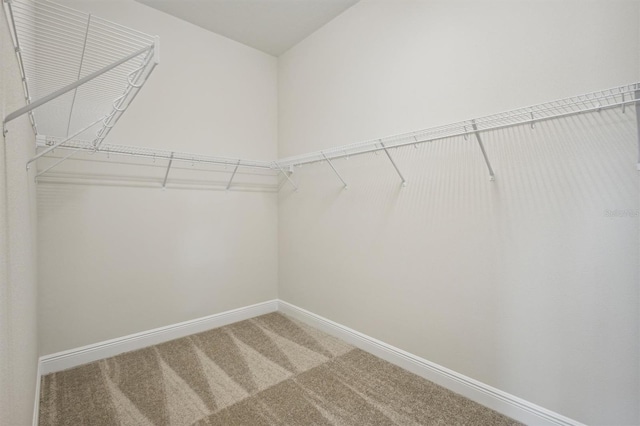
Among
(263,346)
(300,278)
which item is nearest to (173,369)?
(263,346)

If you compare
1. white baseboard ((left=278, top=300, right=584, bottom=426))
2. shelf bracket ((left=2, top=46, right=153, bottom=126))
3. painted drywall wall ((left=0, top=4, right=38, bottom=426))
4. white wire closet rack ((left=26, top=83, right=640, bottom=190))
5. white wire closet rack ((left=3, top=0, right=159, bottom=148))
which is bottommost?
white baseboard ((left=278, top=300, right=584, bottom=426))

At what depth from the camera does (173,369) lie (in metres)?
1.97

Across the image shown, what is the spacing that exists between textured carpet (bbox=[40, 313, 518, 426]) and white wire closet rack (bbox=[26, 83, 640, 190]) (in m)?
1.31

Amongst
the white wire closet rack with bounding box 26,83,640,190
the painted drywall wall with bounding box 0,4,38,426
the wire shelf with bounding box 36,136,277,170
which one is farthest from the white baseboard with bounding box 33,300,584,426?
the wire shelf with bounding box 36,136,277,170

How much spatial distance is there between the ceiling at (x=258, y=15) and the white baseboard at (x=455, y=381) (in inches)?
103

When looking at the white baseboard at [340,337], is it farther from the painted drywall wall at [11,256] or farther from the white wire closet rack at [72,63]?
the white wire closet rack at [72,63]

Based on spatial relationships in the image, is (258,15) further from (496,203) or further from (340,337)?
(340,337)

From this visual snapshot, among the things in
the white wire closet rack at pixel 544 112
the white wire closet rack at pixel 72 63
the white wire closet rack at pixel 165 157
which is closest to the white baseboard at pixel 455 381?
the white wire closet rack at pixel 544 112

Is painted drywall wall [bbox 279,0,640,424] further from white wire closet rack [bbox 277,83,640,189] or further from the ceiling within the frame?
the ceiling

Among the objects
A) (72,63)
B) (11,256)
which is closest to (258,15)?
(72,63)

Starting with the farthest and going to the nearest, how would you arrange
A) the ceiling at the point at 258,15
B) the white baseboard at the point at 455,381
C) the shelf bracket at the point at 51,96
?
the ceiling at the point at 258,15
the white baseboard at the point at 455,381
the shelf bracket at the point at 51,96

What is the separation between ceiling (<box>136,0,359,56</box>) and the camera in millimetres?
2268

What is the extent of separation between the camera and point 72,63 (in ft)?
3.92

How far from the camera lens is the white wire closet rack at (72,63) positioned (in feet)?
2.73
